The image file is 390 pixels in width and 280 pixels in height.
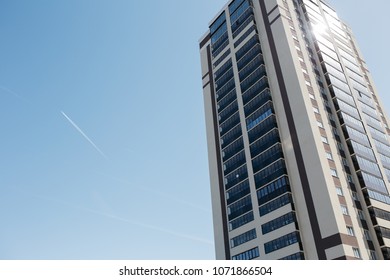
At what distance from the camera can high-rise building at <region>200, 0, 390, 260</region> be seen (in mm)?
59844

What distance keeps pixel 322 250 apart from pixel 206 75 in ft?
185

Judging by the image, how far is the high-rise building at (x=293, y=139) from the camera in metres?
59.8

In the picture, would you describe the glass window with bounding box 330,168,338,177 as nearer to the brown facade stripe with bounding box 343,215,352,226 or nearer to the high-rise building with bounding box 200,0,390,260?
the high-rise building with bounding box 200,0,390,260

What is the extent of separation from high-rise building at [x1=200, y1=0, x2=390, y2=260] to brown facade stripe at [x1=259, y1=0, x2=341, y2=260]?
166mm

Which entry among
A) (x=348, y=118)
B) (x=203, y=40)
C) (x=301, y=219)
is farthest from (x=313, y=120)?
(x=203, y=40)

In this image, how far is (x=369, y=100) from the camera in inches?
3359

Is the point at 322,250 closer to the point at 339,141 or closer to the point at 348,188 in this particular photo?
the point at 348,188

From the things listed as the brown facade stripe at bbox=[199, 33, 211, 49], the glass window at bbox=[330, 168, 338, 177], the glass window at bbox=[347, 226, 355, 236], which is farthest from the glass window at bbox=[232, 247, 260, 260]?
the brown facade stripe at bbox=[199, 33, 211, 49]

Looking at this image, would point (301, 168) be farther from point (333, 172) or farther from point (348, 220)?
point (348, 220)

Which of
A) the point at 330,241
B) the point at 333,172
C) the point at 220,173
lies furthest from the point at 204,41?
the point at 330,241

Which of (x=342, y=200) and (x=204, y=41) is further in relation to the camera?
(x=204, y=41)

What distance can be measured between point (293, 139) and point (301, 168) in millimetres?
6018

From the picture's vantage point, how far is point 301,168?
6378 cm
